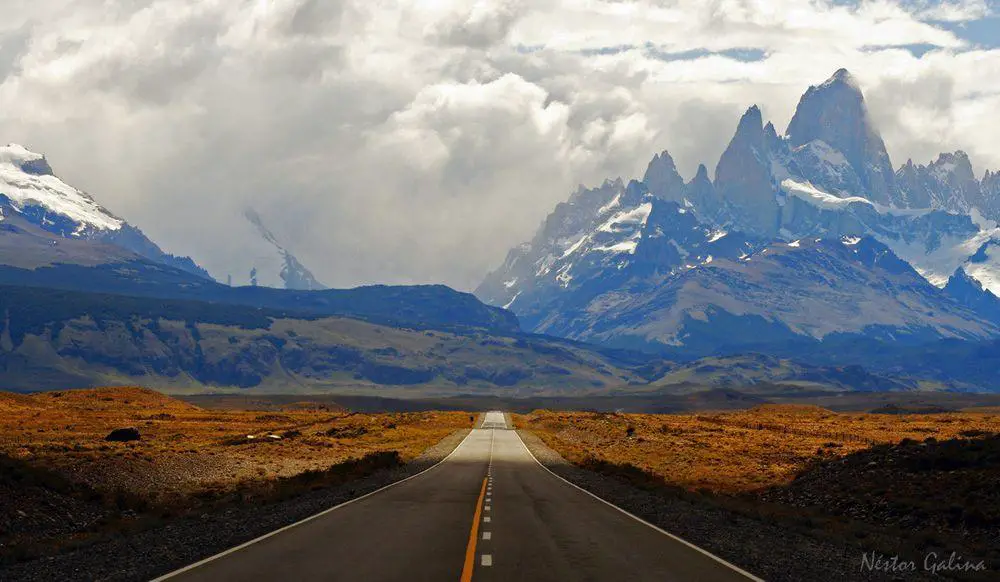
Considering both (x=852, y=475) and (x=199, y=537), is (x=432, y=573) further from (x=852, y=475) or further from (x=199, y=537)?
(x=852, y=475)

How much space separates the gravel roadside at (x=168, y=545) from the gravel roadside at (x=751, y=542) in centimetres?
1152

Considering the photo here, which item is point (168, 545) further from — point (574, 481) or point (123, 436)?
point (123, 436)

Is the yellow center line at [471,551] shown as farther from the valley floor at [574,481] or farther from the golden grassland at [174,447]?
the golden grassland at [174,447]

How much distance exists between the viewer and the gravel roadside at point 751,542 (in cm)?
2233

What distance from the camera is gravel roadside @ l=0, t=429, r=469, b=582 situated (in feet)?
70.5

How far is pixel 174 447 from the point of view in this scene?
6228 centimetres

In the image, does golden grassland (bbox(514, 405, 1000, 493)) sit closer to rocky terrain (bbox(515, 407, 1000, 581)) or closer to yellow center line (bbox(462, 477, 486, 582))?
rocky terrain (bbox(515, 407, 1000, 581))

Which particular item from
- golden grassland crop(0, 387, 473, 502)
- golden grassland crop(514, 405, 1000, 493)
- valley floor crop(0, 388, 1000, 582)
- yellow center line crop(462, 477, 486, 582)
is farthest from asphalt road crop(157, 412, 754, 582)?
golden grassland crop(514, 405, 1000, 493)

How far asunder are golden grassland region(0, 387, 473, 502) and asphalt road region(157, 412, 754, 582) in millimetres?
12420

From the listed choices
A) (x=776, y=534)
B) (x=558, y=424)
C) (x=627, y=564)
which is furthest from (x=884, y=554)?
(x=558, y=424)

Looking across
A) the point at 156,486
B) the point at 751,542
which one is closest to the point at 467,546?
the point at 751,542

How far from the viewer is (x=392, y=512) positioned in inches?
1316

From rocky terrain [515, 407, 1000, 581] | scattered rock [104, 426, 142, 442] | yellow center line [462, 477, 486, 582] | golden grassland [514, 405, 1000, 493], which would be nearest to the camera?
yellow center line [462, 477, 486, 582]

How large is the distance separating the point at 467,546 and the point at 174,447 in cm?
4211
